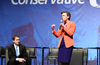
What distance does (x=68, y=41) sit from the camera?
2396 mm

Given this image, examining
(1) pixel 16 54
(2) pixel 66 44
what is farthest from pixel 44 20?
(2) pixel 66 44

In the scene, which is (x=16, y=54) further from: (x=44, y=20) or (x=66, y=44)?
(x=44, y=20)

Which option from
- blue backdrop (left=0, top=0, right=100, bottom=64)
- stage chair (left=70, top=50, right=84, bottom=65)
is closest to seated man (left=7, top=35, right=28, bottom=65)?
stage chair (left=70, top=50, right=84, bottom=65)

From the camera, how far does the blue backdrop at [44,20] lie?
6469 millimetres

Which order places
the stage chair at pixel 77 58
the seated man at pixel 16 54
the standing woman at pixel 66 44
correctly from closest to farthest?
the standing woman at pixel 66 44 → the stage chair at pixel 77 58 → the seated man at pixel 16 54

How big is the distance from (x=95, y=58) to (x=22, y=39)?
9.30 feet

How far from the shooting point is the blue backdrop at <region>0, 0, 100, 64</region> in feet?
21.2

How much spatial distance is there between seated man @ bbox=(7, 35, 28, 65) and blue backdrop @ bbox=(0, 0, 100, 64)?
9.61 ft

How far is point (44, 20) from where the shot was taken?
22.0 feet

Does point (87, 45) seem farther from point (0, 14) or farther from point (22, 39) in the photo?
point (0, 14)

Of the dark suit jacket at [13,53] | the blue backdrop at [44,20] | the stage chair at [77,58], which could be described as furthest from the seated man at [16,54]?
the blue backdrop at [44,20]

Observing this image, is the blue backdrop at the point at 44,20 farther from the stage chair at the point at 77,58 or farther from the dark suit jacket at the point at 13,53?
the stage chair at the point at 77,58

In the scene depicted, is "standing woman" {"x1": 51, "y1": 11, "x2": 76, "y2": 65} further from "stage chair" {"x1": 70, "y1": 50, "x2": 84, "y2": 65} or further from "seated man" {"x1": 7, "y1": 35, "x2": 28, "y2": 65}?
"seated man" {"x1": 7, "y1": 35, "x2": 28, "y2": 65}

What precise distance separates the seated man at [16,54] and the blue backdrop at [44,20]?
2930 millimetres
